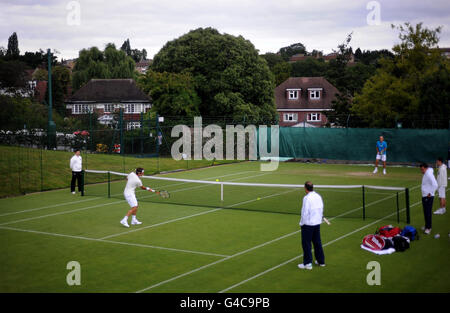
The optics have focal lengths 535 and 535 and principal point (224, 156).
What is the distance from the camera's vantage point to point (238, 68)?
5644 centimetres

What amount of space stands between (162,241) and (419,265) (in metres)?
6.78

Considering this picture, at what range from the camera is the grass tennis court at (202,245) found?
11.1 m

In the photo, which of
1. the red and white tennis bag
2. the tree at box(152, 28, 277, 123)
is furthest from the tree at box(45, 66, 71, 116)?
the red and white tennis bag

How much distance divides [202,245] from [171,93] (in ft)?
133

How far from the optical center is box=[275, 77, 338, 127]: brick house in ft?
242

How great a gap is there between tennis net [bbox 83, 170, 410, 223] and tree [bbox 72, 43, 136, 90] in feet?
172

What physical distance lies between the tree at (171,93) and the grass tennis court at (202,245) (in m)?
29.3

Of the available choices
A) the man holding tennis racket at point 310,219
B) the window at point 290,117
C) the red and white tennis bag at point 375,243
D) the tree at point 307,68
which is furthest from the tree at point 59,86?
the man holding tennis racket at point 310,219

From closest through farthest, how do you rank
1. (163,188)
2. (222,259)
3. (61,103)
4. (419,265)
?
(419,265)
(222,259)
(163,188)
(61,103)

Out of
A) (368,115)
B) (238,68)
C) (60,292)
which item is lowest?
(60,292)

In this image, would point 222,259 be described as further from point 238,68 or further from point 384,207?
point 238,68

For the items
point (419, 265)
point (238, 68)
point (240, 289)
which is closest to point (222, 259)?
point (240, 289)

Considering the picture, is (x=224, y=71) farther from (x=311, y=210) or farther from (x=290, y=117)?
(x=311, y=210)

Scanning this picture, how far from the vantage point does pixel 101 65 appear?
7662 cm
